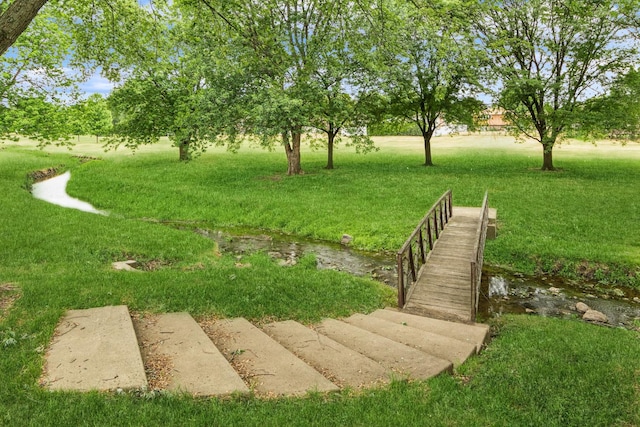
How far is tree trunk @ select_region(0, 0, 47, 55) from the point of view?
5832mm

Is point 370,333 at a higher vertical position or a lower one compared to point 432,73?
lower

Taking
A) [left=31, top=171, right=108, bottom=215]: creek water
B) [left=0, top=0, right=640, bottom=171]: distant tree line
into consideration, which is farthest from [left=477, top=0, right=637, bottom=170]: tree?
[left=31, top=171, right=108, bottom=215]: creek water

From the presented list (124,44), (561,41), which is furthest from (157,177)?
(561,41)

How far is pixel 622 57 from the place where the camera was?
27.4 meters

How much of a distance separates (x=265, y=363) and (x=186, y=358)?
1.02 metres

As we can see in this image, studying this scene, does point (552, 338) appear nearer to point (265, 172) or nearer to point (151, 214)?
point (151, 214)

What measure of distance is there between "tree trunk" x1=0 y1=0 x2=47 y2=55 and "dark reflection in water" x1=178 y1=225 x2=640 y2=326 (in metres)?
9.60

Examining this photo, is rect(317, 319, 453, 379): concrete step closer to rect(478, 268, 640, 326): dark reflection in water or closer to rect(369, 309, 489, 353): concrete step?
rect(369, 309, 489, 353): concrete step

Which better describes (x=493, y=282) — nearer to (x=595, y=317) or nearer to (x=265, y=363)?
(x=595, y=317)

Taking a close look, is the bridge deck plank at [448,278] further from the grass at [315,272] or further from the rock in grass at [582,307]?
the rock in grass at [582,307]

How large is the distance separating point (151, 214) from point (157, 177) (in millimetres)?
9249

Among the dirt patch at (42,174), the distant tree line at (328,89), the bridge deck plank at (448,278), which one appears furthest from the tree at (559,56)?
the dirt patch at (42,174)

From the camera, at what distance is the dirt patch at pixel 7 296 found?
727 cm

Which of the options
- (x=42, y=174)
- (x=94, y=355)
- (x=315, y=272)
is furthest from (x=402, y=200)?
(x=42, y=174)
